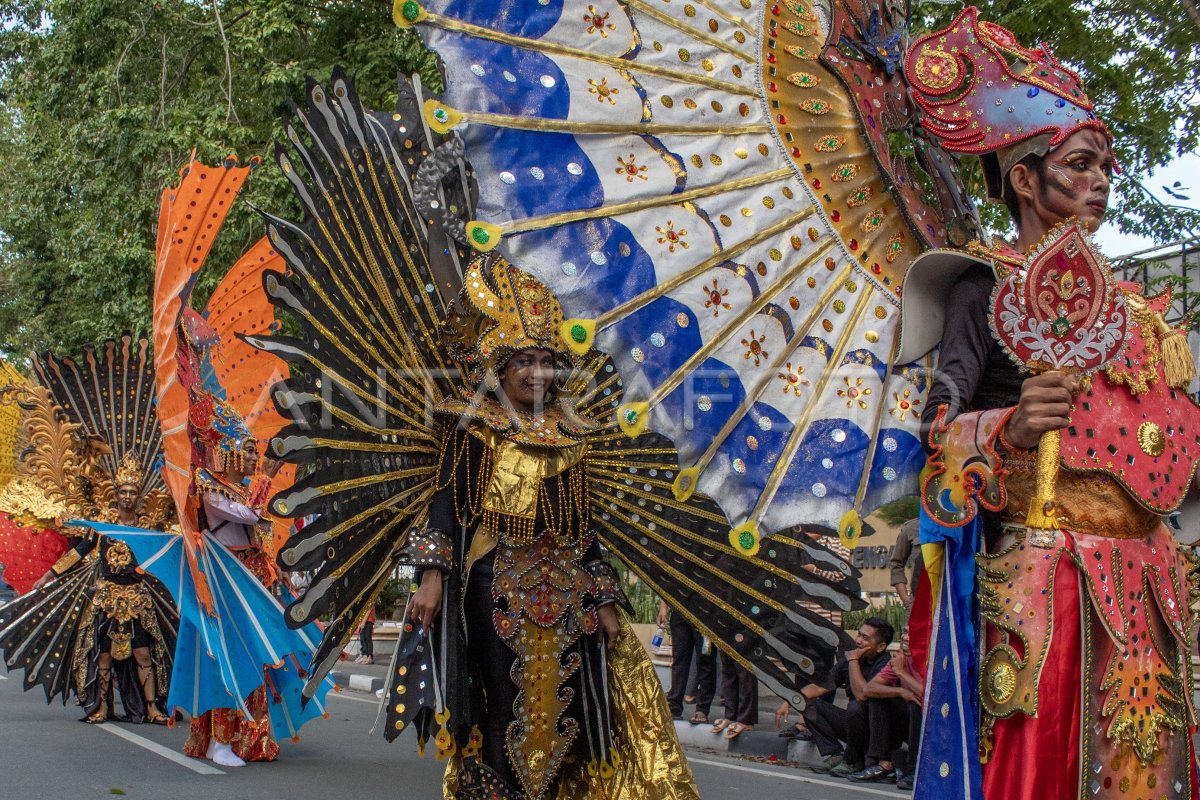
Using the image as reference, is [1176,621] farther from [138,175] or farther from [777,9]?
[138,175]

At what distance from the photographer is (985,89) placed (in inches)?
141

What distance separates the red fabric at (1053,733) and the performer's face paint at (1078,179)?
2.96 ft

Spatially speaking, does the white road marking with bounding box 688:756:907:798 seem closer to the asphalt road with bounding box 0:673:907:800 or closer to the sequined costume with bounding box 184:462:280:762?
the asphalt road with bounding box 0:673:907:800

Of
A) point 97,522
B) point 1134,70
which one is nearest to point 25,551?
point 97,522

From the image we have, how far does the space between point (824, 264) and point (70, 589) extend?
28.7 ft

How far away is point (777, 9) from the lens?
391 cm

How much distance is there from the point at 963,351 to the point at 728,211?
794 mm

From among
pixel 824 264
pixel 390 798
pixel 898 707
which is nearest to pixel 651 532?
pixel 824 264

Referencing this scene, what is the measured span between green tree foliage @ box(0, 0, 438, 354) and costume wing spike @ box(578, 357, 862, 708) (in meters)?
9.73

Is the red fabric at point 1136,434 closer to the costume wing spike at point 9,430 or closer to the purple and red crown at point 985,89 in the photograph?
the purple and red crown at point 985,89

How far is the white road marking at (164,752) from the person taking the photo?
815 centimetres

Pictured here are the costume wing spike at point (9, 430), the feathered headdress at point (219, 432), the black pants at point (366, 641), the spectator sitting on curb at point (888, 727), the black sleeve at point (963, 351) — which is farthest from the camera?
the black pants at point (366, 641)

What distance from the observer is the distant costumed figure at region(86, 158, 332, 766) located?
6.98 meters

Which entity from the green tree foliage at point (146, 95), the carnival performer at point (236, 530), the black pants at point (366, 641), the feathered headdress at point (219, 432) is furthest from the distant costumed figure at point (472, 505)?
the black pants at point (366, 641)
